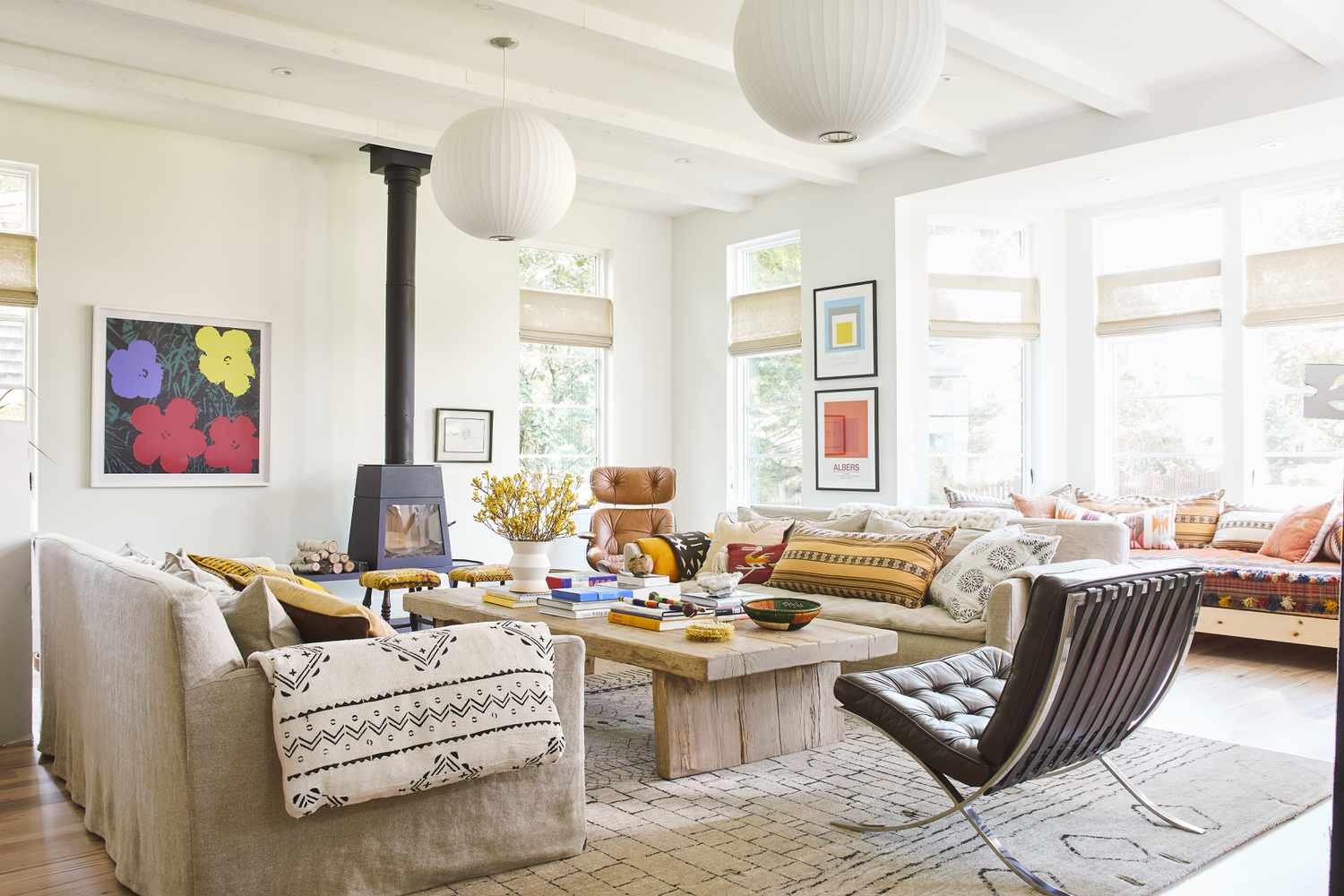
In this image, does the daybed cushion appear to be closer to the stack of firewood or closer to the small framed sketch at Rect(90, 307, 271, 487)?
the stack of firewood

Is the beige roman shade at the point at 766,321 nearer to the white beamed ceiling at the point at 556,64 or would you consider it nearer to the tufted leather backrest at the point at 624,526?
the white beamed ceiling at the point at 556,64

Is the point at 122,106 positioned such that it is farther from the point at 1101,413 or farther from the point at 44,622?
the point at 1101,413

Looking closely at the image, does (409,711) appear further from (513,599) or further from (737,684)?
(513,599)

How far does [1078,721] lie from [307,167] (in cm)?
584

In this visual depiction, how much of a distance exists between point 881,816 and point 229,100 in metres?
4.88

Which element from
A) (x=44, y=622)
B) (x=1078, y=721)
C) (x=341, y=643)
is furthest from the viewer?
(x=44, y=622)

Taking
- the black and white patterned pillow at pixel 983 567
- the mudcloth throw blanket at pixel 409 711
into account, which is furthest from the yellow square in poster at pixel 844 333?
the mudcloth throw blanket at pixel 409 711

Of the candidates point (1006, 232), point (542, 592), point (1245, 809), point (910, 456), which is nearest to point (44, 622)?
point (542, 592)

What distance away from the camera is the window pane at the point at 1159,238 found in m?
7.09

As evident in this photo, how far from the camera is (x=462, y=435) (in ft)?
23.9

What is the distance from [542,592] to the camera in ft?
13.7

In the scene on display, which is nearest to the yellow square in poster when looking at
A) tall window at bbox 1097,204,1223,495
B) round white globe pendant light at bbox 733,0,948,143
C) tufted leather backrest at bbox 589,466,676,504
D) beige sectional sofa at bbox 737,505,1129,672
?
tufted leather backrest at bbox 589,466,676,504

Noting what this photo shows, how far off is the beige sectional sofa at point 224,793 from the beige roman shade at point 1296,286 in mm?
5825

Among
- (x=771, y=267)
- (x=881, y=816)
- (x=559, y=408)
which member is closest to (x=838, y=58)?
(x=881, y=816)
